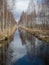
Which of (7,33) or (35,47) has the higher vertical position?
(7,33)

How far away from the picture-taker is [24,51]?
4676 millimetres

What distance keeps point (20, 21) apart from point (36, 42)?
543mm

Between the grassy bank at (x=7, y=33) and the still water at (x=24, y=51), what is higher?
the grassy bank at (x=7, y=33)

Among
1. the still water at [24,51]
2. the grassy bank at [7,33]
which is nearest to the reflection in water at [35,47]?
the still water at [24,51]

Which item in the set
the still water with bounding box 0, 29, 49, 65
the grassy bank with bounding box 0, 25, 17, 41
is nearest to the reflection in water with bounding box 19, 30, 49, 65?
the still water with bounding box 0, 29, 49, 65

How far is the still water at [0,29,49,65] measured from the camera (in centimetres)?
459

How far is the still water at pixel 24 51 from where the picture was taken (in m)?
4.59

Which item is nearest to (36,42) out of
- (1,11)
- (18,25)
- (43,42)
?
(43,42)

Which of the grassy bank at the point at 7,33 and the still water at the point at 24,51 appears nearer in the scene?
the still water at the point at 24,51

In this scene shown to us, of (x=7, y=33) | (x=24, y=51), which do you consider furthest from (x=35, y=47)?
(x=7, y=33)

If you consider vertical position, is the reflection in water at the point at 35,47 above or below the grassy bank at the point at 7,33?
below

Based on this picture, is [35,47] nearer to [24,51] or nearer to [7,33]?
[24,51]

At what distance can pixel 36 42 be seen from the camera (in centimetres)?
471

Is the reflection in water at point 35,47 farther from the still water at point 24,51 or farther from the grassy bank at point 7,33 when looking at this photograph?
the grassy bank at point 7,33
